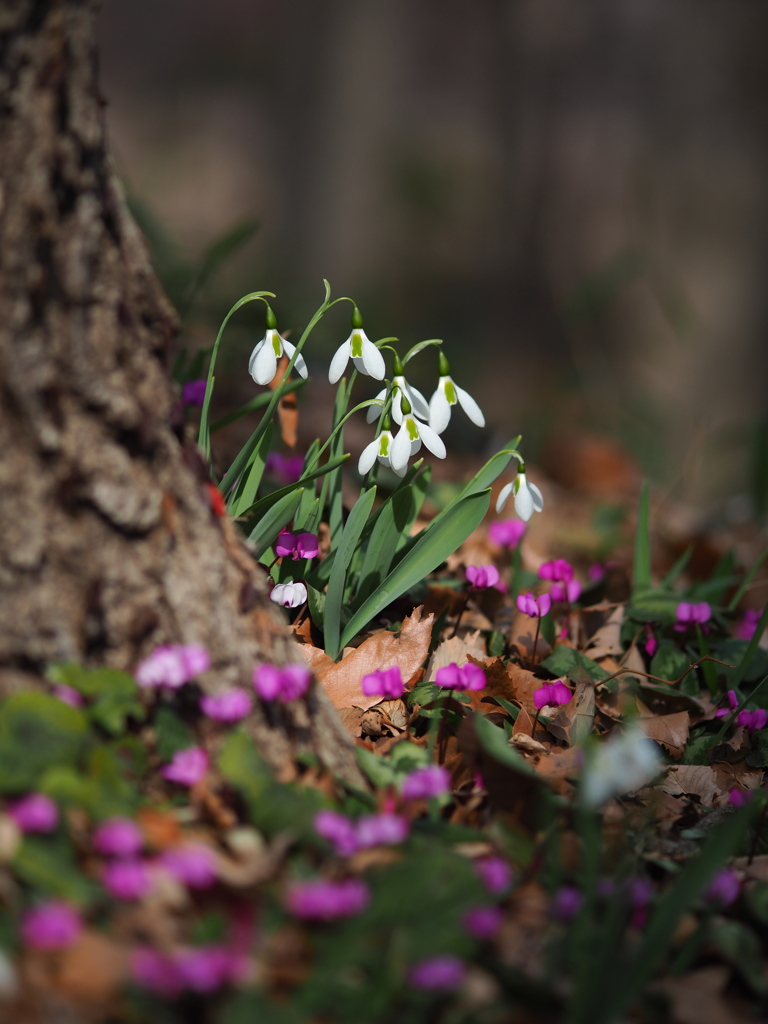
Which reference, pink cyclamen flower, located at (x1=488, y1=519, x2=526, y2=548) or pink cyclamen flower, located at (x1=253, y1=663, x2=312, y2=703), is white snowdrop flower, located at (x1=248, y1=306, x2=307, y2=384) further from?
pink cyclamen flower, located at (x1=488, y1=519, x2=526, y2=548)

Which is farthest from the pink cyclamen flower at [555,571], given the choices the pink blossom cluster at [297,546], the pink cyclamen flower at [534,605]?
the pink blossom cluster at [297,546]

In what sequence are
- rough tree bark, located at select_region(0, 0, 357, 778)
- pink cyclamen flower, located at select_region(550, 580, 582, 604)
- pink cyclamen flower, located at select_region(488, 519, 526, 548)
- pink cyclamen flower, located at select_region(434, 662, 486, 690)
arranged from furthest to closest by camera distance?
pink cyclamen flower, located at select_region(488, 519, 526, 548) → pink cyclamen flower, located at select_region(550, 580, 582, 604) → pink cyclamen flower, located at select_region(434, 662, 486, 690) → rough tree bark, located at select_region(0, 0, 357, 778)

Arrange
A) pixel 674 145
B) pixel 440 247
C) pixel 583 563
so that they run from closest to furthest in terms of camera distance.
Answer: pixel 583 563 → pixel 674 145 → pixel 440 247

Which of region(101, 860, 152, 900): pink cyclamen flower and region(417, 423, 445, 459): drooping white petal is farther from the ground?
region(417, 423, 445, 459): drooping white petal

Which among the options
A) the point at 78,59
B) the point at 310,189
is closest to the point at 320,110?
the point at 310,189

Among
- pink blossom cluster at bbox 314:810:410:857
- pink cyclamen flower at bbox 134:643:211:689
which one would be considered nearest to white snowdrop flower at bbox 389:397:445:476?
pink cyclamen flower at bbox 134:643:211:689

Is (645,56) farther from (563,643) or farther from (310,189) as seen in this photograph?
(563,643)

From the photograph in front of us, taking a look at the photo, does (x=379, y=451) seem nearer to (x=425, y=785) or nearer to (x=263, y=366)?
(x=263, y=366)
